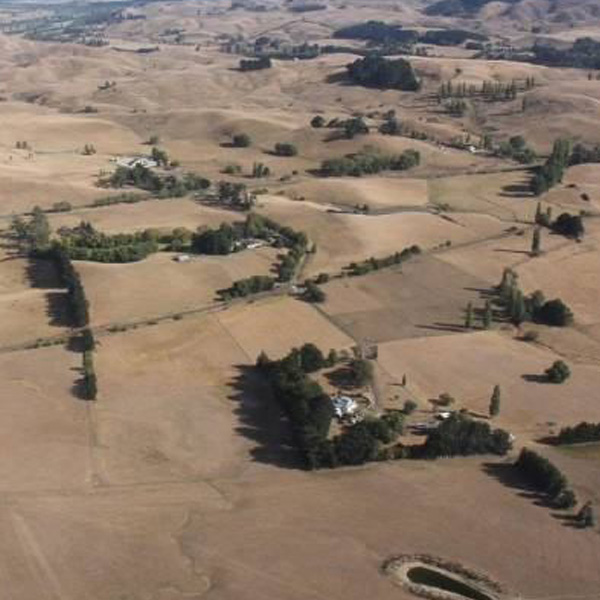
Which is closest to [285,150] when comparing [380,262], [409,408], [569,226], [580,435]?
[569,226]

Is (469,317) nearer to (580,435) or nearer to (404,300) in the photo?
(404,300)

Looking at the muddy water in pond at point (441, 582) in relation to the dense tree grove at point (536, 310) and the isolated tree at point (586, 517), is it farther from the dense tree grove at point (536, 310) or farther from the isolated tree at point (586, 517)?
the dense tree grove at point (536, 310)

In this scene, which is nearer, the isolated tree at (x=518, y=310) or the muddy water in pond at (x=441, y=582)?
the muddy water in pond at (x=441, y=582)

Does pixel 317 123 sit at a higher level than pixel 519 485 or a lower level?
higher

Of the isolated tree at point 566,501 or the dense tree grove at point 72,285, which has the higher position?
the dense tree grove at point 72,285

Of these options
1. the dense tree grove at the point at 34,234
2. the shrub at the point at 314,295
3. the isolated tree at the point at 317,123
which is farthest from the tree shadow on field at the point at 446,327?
the isolated tree at the point at 317,123

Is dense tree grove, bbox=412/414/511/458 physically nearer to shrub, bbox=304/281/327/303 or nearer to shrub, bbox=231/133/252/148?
shrub, bbox=304/281/327/303
